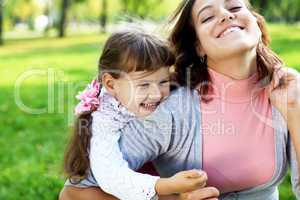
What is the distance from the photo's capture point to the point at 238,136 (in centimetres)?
234

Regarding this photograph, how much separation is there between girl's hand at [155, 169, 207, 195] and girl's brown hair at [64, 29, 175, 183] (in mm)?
393

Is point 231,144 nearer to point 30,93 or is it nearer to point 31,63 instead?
point 30,93

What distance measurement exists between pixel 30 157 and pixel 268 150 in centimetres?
336

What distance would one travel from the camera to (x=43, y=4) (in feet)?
156

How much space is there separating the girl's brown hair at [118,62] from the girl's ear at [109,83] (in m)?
0.02

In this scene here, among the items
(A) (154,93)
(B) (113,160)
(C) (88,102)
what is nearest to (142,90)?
(A) (154,93)

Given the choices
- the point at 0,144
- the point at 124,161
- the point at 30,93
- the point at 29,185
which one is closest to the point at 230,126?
the point at 124,161

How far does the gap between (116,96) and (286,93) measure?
68 cm

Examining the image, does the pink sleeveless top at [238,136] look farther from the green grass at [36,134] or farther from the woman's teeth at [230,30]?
the green grass at [36,134]

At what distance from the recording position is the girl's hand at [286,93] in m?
2.28

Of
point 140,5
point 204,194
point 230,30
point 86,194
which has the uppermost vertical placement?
point 230,30

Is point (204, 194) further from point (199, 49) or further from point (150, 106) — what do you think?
point (199, 49)

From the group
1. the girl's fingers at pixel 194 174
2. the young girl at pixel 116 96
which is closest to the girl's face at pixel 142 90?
the young girl at pixel 116 96

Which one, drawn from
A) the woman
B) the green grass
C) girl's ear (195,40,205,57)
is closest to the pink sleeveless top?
the woman
